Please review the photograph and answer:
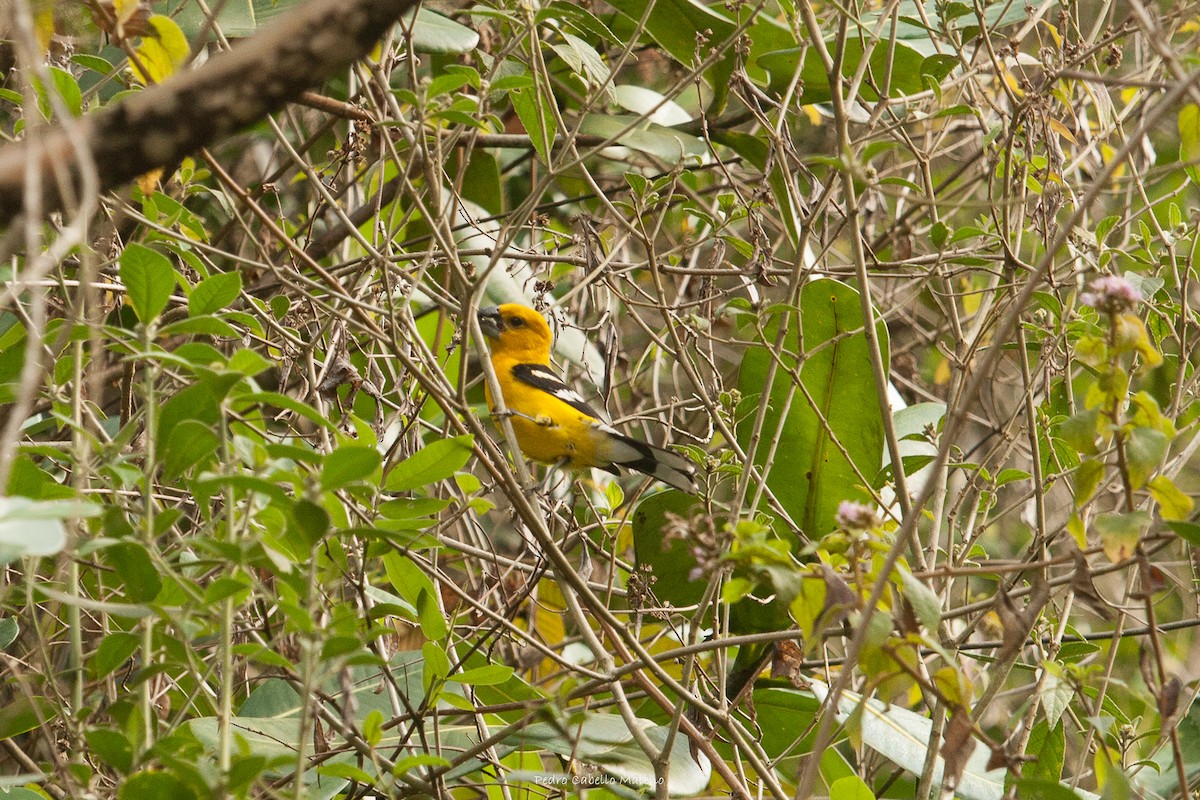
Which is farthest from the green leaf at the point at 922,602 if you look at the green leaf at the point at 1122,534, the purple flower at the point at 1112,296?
the purple flower at the point at 1112,296

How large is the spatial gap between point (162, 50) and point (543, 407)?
2983 millimetres

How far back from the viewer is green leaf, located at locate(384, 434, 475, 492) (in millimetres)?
2301

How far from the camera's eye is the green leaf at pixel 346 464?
1.74m

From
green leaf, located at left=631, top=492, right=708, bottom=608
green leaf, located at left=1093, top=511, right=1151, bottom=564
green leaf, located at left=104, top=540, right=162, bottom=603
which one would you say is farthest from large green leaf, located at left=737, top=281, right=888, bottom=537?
green leaf, located at left=104, top=540, right=162, bottom=603

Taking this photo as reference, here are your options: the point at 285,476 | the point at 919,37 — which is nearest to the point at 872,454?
the point at 919,37

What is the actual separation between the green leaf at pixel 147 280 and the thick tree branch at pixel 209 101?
1.66 feet

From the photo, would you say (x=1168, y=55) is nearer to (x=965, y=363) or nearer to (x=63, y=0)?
(x=965, y=363)

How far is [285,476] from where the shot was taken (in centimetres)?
186

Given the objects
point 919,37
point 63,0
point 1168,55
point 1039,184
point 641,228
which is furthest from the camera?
point 919,37

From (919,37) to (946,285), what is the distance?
163cm

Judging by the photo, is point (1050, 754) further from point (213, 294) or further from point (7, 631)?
point (7, 631)

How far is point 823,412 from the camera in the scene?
3908 mm

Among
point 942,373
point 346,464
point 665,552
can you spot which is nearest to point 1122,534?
point 346,464

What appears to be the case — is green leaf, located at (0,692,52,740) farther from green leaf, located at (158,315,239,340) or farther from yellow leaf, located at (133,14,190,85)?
yellow leaf, located at (133,14,190,85)
